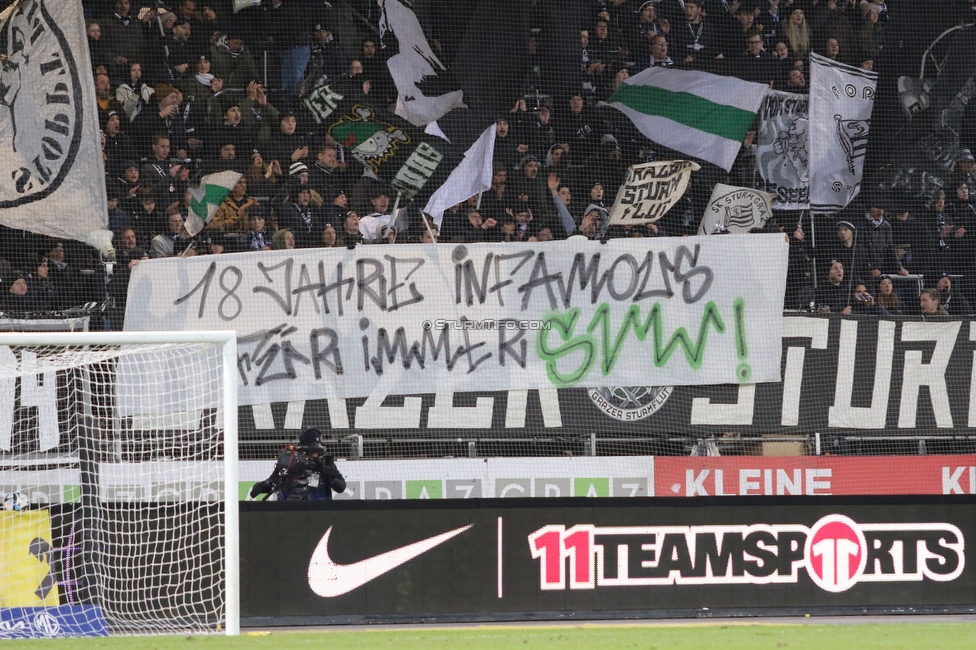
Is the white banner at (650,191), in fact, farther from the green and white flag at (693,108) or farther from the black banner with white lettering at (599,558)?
the black banner with white lettering at (599,558)

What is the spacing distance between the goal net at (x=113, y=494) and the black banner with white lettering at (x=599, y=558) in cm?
53

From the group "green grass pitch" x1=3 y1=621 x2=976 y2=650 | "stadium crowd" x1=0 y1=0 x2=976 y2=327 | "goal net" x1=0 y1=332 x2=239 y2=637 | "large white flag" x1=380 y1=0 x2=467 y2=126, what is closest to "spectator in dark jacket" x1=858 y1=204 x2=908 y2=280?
"stadium crowd" x1=0 y1=0 x2=976 y2=327

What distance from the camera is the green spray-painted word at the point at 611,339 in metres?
10.9

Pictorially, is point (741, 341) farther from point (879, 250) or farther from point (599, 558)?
point (599, 558)

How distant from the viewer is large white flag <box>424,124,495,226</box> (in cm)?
1135

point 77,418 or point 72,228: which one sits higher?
point 72,228

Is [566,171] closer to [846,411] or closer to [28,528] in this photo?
[846,411]

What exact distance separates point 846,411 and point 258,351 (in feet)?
19.3

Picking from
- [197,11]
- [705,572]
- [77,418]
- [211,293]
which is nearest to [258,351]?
[211,293]

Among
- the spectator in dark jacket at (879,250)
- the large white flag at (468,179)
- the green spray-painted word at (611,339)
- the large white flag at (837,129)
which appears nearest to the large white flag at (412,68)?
the large white flag at (468,179)

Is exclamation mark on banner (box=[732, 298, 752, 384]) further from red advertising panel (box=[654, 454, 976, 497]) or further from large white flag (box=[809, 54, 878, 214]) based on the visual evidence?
large white flag (box=[809, 54, 878, 214])

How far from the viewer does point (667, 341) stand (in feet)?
36.0

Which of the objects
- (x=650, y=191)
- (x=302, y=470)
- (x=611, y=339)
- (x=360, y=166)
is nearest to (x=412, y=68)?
(x=360, y=166)

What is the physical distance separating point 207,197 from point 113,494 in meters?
3.31
